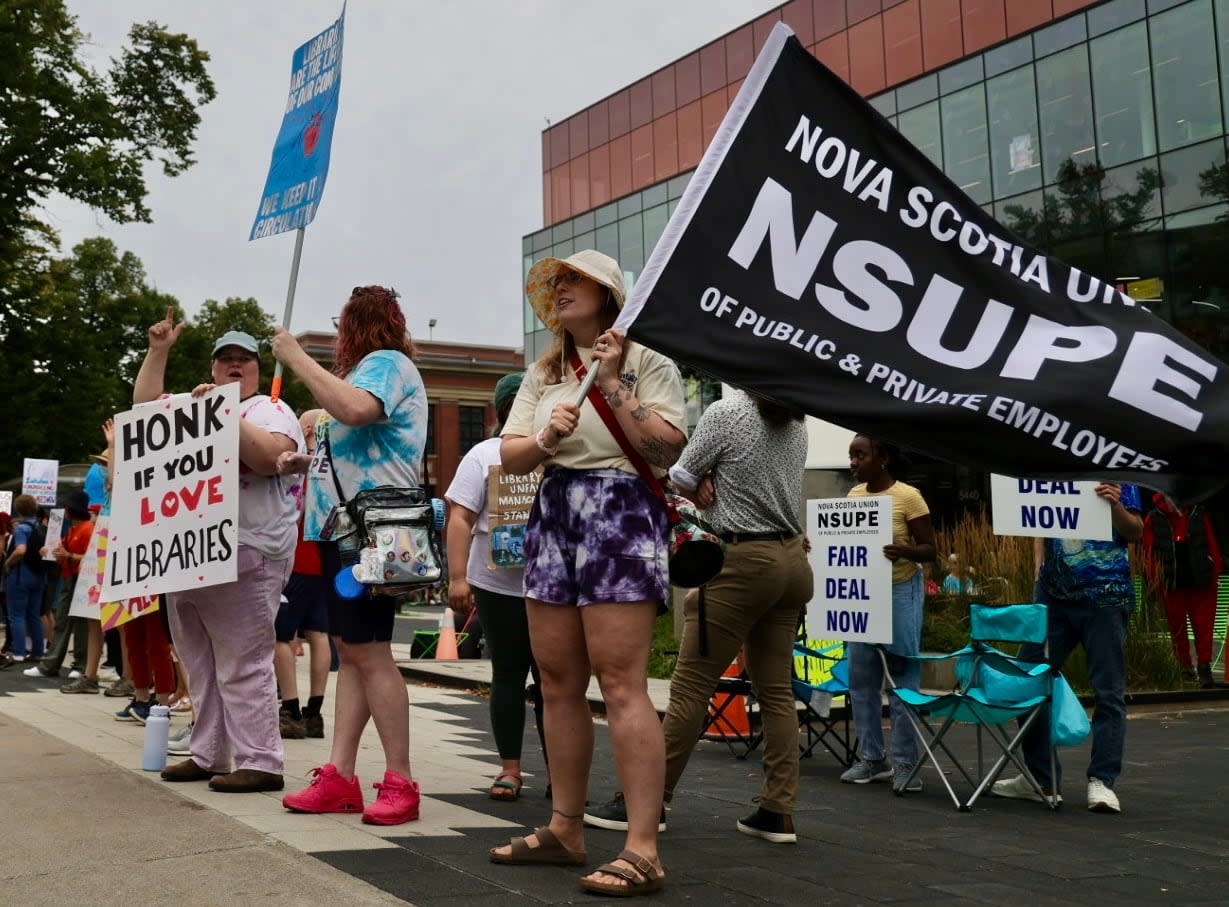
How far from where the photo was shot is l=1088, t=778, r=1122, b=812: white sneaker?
6.34 m

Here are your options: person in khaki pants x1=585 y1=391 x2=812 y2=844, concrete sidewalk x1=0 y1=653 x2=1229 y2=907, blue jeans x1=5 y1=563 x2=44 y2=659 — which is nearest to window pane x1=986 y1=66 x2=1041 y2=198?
blue jeans x1=5 y1=563 x2=44 y2=659

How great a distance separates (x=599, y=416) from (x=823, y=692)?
437 centimetres

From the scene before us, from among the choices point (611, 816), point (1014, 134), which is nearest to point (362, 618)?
point (611, 816)

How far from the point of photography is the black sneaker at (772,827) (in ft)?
17.4

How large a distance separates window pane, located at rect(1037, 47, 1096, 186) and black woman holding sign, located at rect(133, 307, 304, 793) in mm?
25095

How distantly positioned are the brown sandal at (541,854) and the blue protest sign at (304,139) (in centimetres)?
310

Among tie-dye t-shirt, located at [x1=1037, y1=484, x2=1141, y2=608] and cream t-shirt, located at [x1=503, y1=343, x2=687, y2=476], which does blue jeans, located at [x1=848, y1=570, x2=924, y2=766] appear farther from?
cream t-shirt, located at [x1=503, y1=343, x2=687, y2=476]

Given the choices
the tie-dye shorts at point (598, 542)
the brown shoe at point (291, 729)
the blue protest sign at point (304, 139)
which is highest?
the blue protest sign at point (304, 139)

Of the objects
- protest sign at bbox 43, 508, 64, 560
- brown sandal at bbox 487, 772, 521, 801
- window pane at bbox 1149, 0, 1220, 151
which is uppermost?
window pane at bbox 1149, 0, 1220, 151

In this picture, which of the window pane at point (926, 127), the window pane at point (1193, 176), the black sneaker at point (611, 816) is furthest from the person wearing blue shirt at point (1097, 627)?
the window pane at point (926, 127)

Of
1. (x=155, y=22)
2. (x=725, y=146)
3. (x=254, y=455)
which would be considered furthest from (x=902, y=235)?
(x=155, y=22)

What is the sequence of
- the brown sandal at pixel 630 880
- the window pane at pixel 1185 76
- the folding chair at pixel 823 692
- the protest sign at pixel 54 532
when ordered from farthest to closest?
the window pane at pixel 1185 76, the protest sign at pixel 54 532, the folding chair at pixel 823 692, the brown sandal at pixel 630 880

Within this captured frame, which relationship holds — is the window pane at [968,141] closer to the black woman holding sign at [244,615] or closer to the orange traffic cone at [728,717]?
the orange traffic cone at [728,717]

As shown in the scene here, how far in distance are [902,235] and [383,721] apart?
108 inches
